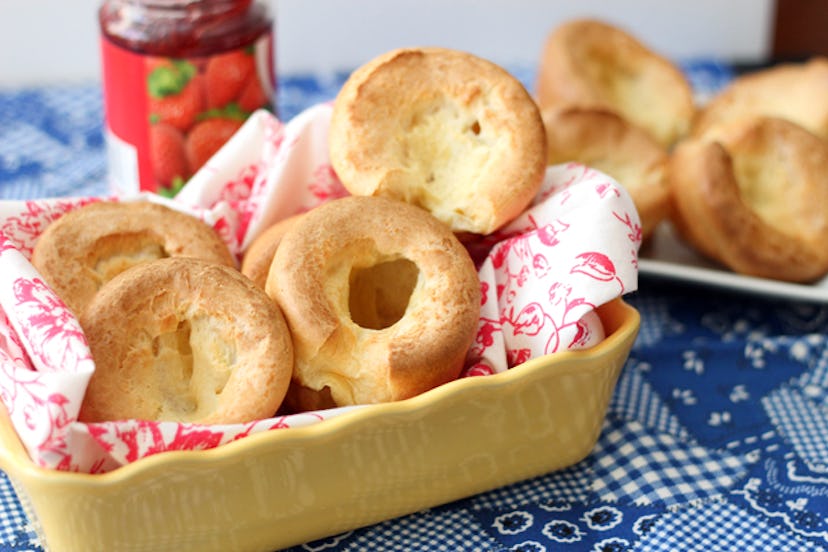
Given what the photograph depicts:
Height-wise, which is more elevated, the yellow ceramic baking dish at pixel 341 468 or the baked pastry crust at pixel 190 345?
the baked pastry crust at pixel 190 345

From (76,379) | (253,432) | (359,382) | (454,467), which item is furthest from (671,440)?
(76,379)

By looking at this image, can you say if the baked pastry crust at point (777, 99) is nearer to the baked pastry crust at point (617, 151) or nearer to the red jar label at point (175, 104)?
the baked pastry crust at point (617, 151)

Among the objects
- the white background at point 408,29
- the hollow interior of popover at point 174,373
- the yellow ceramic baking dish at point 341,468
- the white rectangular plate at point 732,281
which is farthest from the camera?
the white background at point 408,29

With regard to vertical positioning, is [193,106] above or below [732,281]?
above

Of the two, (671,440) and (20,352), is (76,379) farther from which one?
(671,440)

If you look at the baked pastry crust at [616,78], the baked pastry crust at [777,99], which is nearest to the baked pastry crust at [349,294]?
the baked pastry crust at [616,78]

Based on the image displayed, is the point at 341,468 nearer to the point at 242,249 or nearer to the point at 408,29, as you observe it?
the point at 242,249

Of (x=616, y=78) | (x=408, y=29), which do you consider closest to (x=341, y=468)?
(x=616, y=78)
